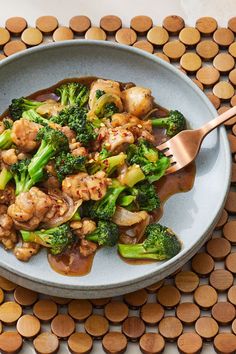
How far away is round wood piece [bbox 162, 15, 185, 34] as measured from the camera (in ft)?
19.9

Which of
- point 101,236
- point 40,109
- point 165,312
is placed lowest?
point 165,312

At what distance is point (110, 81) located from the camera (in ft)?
18.4

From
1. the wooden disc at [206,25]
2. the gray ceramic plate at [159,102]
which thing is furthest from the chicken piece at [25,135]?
the wooden disc at [206,25]

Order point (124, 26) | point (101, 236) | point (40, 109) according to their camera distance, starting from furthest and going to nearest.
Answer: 1. point (124, 26)
2. point (40, 109)
3. point (101, 236)

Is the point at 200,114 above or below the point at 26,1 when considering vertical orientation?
below

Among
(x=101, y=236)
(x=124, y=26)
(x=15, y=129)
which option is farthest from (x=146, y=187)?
(x=124, y=26)

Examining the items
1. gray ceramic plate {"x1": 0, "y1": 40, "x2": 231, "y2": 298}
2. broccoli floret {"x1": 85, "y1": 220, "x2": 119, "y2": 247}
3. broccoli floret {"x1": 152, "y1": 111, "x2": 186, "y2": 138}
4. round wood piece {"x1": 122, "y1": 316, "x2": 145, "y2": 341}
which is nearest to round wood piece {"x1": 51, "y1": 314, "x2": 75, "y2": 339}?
gray ceramic plate {"x1": 0, "y1": 40, "x2": 231, "y2": 298}

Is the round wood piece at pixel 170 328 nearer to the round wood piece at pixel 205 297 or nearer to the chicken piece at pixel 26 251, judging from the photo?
the round wood piece at pixel 205 297

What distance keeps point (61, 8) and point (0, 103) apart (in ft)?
2.63

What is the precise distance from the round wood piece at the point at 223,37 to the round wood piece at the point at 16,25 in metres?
1.12

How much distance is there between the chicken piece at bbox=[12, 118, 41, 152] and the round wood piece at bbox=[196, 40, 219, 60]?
1227 millimetres

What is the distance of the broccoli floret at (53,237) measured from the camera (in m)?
5.07

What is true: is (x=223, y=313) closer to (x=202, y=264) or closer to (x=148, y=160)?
(x=202, y=264)

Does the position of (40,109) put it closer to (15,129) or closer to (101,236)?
(15,129)
